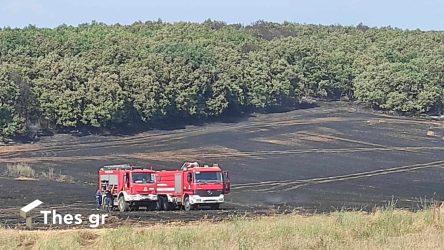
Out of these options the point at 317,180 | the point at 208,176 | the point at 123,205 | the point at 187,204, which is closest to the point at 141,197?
the point at 123,205

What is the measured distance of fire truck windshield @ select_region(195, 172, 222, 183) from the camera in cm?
4234

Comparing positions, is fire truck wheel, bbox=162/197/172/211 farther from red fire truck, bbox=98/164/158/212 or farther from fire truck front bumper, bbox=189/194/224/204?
fire truck front bumper, bbox=189/194/224/204

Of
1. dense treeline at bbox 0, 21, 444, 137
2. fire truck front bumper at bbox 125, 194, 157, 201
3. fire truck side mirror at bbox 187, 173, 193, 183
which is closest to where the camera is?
fire truck front bumper at bbox 125, 194, 157, 201

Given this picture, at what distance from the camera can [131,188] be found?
4169 centimetres

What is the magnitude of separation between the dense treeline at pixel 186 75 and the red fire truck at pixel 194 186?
32834 mm

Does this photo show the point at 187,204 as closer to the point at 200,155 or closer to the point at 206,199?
the point at 206,199

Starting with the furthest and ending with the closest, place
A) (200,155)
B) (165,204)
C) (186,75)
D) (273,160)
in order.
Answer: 1. (186,75)
2. (200,155)
3. (273,160)
4. (165,204)

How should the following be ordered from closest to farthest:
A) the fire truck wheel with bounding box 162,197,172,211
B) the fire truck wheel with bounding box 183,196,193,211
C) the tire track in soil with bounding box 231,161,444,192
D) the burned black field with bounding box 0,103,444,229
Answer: the fire truck wheel with bounding box 183,196,193,211
the fire truck wheel with bounding box 162,197,172,211
the burned black field with bounding box 0,103,444,229
the tire track in soil with bounding box 231,161,444,192

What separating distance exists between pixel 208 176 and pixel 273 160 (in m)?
23.8

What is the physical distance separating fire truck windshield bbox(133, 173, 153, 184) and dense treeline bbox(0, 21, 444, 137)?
109ft

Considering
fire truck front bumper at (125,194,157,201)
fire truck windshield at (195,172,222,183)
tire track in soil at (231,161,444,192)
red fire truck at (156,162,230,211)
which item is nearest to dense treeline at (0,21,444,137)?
tire track in soil at (231,161,444,192)

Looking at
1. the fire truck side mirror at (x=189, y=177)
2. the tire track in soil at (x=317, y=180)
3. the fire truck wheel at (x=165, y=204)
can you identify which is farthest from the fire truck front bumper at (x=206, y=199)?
the tire track in soil at (x=317, y=180)

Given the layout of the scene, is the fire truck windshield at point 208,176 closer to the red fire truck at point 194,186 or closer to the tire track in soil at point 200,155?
the red fire truck at point 194,186

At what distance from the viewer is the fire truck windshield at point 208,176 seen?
4234 cm
